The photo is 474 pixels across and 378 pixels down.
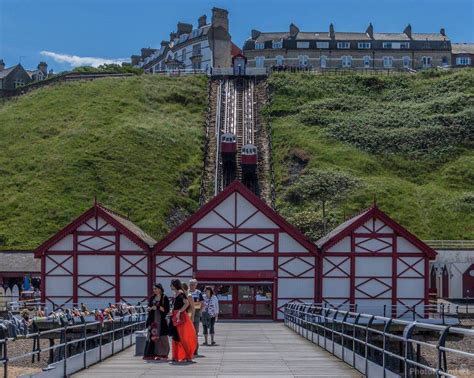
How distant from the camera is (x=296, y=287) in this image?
51.1 m

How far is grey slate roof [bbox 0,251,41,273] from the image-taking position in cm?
6084

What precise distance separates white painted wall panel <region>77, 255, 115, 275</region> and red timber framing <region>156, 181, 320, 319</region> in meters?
2.39

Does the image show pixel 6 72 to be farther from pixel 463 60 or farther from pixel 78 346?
pixel 78 346

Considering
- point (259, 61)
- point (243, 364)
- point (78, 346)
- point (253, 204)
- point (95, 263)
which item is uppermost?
point (259, 61)

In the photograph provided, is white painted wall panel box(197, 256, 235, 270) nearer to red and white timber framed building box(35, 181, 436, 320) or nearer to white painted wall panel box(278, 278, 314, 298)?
red and white timber framed building box(35, 181, 436, 320)

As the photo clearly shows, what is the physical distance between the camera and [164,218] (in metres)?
82.4

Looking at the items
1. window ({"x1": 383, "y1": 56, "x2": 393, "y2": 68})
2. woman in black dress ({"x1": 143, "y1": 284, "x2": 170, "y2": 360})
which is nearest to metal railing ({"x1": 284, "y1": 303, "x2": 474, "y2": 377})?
woman in black dress ({"x1": 143, "y1": 284, "x2": 170, "y2": 360})

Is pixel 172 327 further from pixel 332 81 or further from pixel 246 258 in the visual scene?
pixel 332 81

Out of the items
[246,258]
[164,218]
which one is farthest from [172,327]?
[164,218]

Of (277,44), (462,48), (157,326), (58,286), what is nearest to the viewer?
(157,326)

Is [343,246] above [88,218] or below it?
Result: below

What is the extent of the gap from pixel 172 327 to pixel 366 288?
3077cm

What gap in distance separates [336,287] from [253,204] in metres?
6.45

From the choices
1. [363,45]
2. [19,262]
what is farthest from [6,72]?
[19,262]
